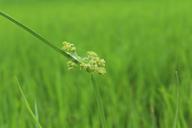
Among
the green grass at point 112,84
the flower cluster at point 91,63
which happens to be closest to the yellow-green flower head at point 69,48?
the flower cluster at point 91,63

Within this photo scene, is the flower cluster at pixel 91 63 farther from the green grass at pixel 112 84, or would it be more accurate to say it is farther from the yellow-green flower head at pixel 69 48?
the green grass at pixel 112 84

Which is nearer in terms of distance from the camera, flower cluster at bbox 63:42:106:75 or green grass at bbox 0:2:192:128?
flower cluster at bbox 63:42:106:75

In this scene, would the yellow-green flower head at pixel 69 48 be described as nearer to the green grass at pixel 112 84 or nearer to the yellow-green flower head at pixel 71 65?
the yellow-green flower head at pixel 71 65

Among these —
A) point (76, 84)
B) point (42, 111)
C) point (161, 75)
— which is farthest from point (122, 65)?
point (42, 111)

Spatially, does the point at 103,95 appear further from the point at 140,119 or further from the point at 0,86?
the point at 0,86

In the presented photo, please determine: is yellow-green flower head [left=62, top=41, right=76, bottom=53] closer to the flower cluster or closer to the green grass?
the flower cluster

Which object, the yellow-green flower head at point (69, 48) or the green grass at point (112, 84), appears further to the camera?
the green grass at point (112, 84)

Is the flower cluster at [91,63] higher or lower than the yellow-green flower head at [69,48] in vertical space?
lower

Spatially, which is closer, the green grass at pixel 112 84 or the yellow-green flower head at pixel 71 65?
the yellow-green flower head at pixel 71 65

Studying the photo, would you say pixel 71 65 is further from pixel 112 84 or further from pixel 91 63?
pixel 112 84

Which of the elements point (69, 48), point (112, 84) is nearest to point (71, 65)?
point (69, 48)

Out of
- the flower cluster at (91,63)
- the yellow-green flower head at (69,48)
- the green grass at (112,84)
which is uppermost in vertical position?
the green grass at (112,84)

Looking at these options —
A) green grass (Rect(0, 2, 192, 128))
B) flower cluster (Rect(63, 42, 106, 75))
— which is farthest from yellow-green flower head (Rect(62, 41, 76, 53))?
green grass (Rect(0, 2, 192, 128))
